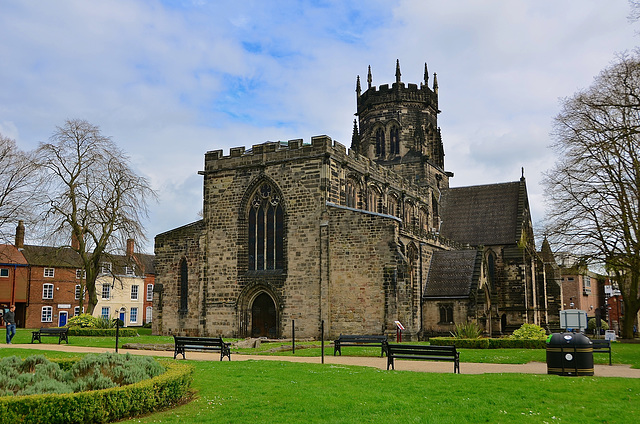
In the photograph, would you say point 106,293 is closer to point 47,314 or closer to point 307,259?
point 47,314

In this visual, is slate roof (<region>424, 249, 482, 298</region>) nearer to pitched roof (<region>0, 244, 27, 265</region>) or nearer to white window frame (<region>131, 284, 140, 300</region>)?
pitched roof (<region>0, 244, 27, 265</region>)

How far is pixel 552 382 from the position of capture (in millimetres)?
14344

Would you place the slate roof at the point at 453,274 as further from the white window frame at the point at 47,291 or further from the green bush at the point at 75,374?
the white window frame at the point at 47,291

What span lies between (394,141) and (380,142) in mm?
1322

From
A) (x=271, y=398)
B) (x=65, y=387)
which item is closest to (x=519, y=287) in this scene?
(x=271, y=398)

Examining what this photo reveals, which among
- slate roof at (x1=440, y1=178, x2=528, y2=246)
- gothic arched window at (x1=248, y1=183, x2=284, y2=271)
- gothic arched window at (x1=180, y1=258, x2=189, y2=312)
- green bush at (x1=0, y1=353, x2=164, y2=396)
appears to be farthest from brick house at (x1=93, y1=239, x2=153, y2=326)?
green bush at (x1=0, y1=353, x2=164, y2=396)

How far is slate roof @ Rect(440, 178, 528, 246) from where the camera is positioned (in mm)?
49969

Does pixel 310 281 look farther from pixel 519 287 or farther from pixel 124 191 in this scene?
pixel 519 287

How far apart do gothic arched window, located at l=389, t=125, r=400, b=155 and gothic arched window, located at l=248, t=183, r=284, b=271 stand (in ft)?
64.2

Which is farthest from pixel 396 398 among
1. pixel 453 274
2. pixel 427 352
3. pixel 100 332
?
pixel 100 332

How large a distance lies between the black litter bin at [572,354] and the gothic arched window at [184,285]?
84.5 ft

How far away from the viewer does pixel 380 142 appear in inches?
2110

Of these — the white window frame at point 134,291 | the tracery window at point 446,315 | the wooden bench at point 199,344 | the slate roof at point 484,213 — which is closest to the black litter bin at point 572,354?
the wooden bench at point 199,344

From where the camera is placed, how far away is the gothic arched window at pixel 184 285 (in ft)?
124
